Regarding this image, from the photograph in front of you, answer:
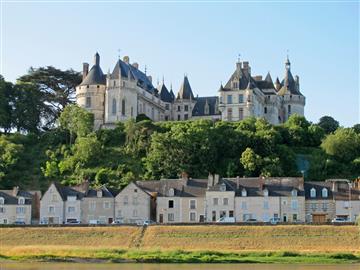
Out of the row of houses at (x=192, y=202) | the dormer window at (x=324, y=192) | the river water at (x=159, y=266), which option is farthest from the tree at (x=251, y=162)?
the river water at (x=159, y=266)

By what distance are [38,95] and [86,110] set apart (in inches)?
298

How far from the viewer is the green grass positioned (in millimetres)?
47625

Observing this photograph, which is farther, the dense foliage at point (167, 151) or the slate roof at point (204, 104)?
the slate roof at point (204, 104)

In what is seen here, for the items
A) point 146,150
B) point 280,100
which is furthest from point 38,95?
point 280,100

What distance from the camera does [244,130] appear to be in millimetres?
83125

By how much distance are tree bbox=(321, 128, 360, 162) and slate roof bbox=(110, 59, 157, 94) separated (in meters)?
23.7

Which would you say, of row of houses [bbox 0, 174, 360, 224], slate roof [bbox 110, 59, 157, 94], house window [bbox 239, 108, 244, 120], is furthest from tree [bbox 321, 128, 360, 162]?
slate roof [bbox 110, 59, 157, 94]

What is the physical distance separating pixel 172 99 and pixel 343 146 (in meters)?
27.6

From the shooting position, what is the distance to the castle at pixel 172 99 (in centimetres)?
8881

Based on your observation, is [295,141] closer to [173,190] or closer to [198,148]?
[198,148]

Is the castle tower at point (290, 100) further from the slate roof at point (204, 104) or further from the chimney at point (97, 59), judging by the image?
the chimney at point (97, 59)

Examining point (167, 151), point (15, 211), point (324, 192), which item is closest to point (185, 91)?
point (167, 151)

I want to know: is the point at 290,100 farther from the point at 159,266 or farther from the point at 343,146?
the point at 159,266

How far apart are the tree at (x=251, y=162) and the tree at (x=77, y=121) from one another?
19354 mm
